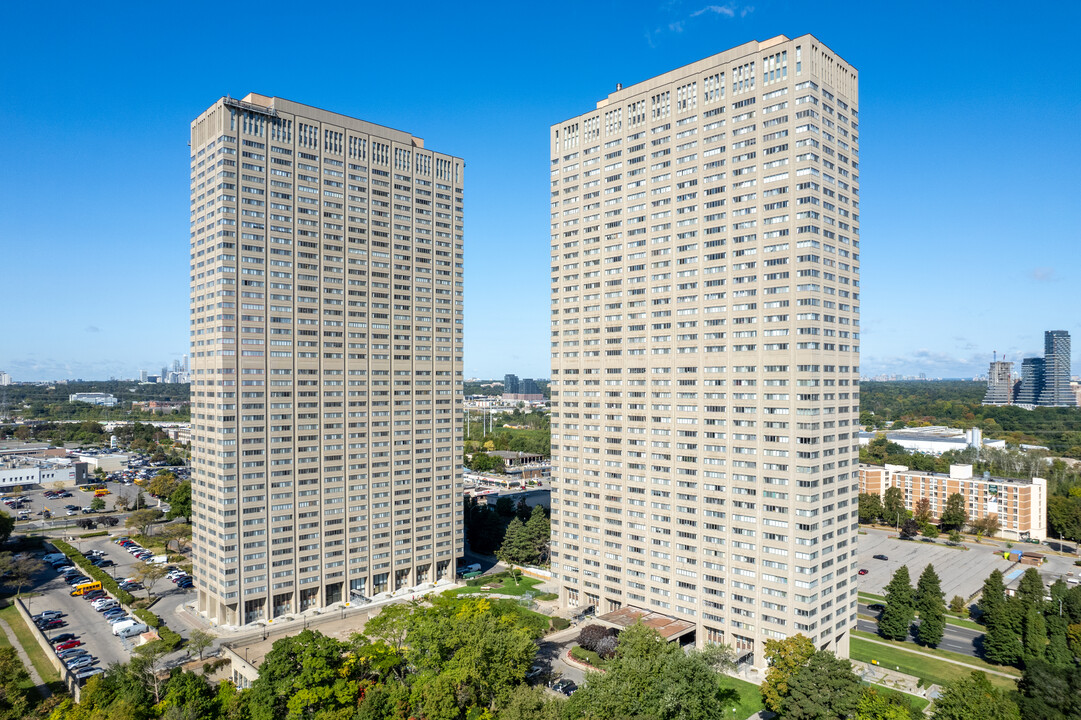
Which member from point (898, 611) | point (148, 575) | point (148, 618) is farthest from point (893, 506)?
point (148, 575)

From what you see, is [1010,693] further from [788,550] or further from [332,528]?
[332,528]

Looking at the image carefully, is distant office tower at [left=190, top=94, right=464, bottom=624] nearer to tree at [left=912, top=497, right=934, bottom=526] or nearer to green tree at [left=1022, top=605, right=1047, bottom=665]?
green tree at [left=1022, top=605, right=1047, bottom=665]

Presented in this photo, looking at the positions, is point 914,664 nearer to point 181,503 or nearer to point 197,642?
point 197,642

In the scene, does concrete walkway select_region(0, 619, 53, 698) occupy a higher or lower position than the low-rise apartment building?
lower

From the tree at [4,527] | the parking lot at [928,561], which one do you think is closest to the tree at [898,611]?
the parking lot at [928,561]

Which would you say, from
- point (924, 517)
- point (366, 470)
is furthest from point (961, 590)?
point (366, 470)

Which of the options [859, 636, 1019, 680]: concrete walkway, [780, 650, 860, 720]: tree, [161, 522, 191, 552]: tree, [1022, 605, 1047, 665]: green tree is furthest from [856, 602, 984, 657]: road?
[161, 522, 191, 552]: tree

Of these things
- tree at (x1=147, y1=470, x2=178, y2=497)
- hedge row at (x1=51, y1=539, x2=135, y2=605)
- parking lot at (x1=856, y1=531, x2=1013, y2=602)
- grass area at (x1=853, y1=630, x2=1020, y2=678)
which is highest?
tree at (x1=147, y1=470, x2=178, y2=497)
